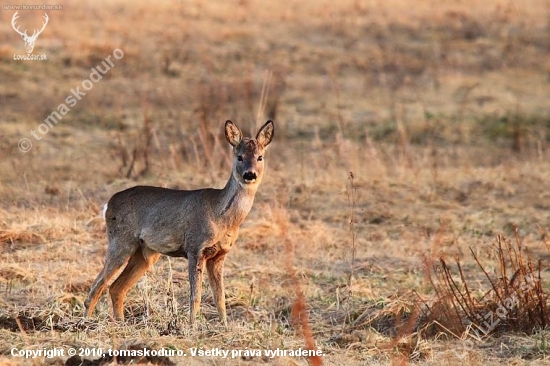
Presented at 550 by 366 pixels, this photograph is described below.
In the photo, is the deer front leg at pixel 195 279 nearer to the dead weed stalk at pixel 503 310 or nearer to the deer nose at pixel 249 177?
the deer nose at pixel 249 177

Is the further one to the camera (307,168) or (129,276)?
(307,168)

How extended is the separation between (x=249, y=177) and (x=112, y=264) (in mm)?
1439

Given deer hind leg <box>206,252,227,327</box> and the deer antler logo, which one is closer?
deer hind leg <box>206,252,227,327</box>

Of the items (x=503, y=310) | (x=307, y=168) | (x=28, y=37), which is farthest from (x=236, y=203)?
(x=28, y=37)

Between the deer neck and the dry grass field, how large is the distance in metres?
0.81

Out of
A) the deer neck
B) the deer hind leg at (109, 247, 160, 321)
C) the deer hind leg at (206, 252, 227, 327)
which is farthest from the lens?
the deer hind leg at (109, 247, 160, 321)

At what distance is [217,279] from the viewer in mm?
8789

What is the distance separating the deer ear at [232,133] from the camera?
8773 mm


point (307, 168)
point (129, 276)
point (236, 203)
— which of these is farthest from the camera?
point (307, 168)

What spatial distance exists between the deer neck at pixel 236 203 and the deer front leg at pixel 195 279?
1.33 feet

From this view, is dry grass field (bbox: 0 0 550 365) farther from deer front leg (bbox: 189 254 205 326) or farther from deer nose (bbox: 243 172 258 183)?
deer nose (bbox: 243 172 258 183)

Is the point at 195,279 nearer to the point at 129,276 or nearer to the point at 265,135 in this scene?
the point at 129,276

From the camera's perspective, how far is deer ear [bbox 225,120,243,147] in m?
8.77

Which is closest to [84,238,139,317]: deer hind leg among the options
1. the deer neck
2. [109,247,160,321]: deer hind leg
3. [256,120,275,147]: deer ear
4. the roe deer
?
the roe deer
